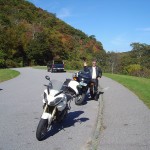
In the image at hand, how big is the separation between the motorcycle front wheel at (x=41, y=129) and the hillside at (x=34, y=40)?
159 feet

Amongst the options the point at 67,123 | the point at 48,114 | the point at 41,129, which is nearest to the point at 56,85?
the point at 48,114

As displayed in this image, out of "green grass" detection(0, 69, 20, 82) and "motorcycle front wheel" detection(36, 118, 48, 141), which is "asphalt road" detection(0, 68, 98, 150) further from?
"green grass" detection(0, 69, 20, 82)

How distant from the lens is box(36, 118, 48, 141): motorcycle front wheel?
712 cm

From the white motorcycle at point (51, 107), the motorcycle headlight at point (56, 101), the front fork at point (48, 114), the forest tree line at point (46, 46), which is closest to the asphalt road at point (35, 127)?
the white motorcycle at point (51, 107)

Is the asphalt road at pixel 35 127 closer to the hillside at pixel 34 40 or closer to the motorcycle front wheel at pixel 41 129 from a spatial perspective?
the motorcycle front wheel at pixel 41 129

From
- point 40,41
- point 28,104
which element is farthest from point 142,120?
point 40,41

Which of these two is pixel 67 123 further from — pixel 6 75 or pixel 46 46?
pixel 46 46

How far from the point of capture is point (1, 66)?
180ft

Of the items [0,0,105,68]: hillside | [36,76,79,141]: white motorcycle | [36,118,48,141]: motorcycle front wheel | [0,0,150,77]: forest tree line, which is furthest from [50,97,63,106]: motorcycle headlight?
[0,0,105,68]: hillside

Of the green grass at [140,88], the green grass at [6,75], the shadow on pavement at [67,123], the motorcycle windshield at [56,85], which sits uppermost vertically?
the motorcycle windshield at [56,85]

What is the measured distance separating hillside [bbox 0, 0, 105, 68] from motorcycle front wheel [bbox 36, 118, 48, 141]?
159 feet

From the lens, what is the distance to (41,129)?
283 inches

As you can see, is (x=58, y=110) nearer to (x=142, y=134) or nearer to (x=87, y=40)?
(x=142, y=134)

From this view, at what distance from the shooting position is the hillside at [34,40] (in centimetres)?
6794
